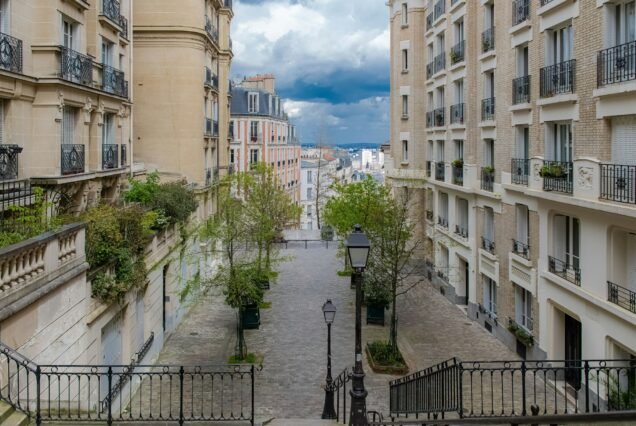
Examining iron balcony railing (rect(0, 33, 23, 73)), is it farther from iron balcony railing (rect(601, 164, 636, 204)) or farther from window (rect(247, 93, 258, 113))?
window (rect(247, 93, 258, 113))

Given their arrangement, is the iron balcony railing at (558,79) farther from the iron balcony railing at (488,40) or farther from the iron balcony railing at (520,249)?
the iron balcony railing at (488,40)

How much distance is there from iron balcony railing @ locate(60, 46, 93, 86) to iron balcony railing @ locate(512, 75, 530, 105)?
46.6ft

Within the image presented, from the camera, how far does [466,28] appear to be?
26547mm

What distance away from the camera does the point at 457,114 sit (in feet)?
94.1

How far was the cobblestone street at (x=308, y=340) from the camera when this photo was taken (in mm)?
17078

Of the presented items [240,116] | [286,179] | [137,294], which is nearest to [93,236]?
[137,294]

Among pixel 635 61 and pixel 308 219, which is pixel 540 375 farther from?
pixel 308 219

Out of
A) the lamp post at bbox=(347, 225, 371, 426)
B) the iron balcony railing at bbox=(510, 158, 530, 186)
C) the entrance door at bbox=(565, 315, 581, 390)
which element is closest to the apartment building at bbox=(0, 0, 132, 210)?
the lamp post at bbox=(347, 225, 371, 426)

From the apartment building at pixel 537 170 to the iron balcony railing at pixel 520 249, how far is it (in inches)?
2.5

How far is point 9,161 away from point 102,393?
6631mm

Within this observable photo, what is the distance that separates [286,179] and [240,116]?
555 inches

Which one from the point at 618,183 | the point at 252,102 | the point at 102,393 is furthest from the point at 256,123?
the point at 618,183

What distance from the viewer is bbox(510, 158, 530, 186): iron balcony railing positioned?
66.4 feet

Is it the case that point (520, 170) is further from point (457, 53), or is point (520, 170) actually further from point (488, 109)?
point (457, 53)
